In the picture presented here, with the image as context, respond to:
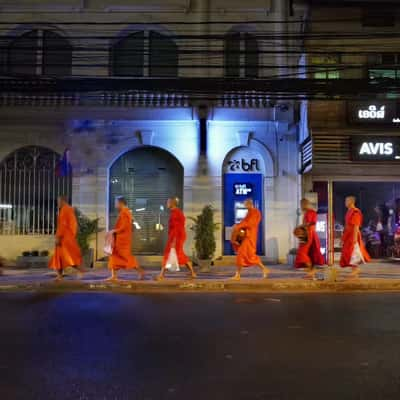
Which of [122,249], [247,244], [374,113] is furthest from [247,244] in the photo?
[374,113]

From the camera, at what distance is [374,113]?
13078mm

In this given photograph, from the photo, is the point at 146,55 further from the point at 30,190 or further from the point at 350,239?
the point at 350,239

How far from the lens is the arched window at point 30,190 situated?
1445cm

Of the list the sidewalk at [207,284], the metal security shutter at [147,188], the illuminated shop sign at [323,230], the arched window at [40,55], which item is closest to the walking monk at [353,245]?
the sidewalk at [207,284]

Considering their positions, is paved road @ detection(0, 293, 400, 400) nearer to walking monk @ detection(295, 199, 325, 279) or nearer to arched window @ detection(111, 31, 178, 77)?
walking monk @ detection(295, 199, 325, 279)

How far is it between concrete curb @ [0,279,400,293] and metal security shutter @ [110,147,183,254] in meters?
4.28

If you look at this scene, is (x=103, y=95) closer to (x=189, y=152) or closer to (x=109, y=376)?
(x=189, y=152)

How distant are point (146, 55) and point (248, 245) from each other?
705cm

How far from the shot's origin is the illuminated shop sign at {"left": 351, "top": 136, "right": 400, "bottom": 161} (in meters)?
12.9

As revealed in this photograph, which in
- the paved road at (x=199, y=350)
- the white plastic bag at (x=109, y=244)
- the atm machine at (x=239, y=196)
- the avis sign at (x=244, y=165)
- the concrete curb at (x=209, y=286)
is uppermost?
the avis sign at (x=244, y=165)

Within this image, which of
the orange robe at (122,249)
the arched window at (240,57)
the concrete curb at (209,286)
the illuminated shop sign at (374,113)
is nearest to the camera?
the concrete curb at (209,286)

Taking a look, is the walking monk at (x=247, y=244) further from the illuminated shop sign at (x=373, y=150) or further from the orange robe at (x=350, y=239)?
the illuminated shop sign at (x=373, y=150)

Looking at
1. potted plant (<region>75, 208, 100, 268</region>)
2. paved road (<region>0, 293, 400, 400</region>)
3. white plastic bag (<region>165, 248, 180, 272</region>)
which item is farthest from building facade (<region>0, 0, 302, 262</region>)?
paved road (<region>0, 293, 400, 400</region>)

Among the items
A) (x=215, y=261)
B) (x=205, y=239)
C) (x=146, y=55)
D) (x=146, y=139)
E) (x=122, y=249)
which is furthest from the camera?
(x=146, y=55)
